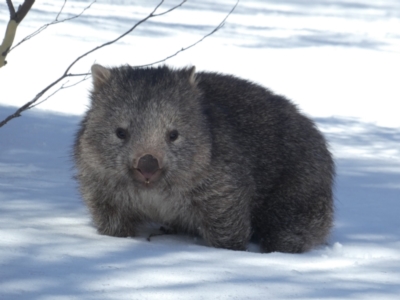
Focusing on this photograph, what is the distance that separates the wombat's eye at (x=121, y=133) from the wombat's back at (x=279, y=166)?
2.14 feet

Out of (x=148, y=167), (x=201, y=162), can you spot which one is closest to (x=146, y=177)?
(x=148, y=167)

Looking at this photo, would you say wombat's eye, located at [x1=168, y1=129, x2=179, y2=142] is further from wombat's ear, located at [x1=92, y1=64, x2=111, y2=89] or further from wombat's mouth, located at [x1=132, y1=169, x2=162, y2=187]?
wombat's ear, located at [x1=92, y1=64, x2=111, y2=89]

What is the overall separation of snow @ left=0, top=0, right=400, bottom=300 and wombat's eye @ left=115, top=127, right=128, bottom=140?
56cm

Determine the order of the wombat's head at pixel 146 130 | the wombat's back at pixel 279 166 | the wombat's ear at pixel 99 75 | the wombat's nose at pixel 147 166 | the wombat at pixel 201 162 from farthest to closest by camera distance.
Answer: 1. the wombat's back at pixel 279 166
2. the wombat's ear at pixel 99 75
3. the wombat at pixel 201 162
4. the wombat's head at pixel 146 130
5. the wombat's nose at pixel 147 166

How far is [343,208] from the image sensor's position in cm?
582

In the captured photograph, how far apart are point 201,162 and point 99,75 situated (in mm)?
823

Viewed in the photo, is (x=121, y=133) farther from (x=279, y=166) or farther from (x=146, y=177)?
(x=279, y=166)

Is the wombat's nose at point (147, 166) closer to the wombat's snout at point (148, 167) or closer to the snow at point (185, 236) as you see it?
the wombat's snout at point (148, 167)

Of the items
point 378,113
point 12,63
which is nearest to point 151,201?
point 378,113

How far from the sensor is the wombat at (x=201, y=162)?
4492 mm

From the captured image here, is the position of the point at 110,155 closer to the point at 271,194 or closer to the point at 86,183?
the point at 86,183

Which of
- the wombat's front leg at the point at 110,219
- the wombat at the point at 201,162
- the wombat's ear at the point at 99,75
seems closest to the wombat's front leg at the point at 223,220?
the wombat at the point at 201,162

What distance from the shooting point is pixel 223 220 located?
468 centimetres

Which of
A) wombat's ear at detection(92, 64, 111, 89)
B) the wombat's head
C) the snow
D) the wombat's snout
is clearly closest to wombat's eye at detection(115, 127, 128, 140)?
the wombat's head
